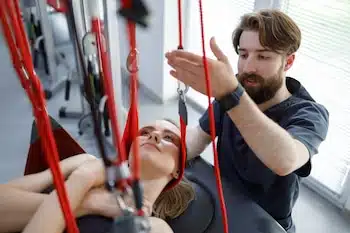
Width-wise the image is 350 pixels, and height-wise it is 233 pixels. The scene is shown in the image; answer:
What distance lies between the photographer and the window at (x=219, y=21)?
7.54 feet

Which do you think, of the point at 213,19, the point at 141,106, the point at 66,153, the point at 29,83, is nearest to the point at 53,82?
the point at 141,106

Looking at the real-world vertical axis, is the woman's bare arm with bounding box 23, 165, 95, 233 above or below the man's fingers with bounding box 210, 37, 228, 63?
below

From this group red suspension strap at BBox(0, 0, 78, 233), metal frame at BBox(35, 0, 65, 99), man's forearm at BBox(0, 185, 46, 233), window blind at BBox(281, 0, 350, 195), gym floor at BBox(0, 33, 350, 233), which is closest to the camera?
red suspension strap at BBox(0, 0, 78, 233)

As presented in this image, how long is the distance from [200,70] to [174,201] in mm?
591

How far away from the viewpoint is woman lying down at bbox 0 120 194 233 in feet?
3.37

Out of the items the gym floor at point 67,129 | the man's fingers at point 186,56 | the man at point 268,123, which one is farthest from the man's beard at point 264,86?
the gym floor at point 67,129

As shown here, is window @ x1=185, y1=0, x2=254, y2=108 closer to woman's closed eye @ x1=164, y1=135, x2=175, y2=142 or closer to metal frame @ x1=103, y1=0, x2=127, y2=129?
metal frame @ x1=103, y1=0, x2=127, y2=129

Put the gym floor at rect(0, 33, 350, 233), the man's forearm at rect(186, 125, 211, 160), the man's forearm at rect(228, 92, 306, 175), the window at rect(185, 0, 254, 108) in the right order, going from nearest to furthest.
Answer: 1. the man's forearm at rect(228, 92, 306, 175)
2. the man's forearm at rect(186, 125, 211, 160)
3. the gym floor at rect(0, 33, 350, 233)
4. the window at rect(185, 0, 254, 108)

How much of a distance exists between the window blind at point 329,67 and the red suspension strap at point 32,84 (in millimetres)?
1482

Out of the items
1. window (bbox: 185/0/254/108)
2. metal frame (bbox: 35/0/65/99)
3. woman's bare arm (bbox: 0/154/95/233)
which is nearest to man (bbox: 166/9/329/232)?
woman's bare arm (bbox: 0/154/95/233)

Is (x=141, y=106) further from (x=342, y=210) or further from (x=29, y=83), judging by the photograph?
(x=29, y=83)

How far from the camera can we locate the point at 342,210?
6.57 ft

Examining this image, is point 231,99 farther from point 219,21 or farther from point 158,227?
point 219,21

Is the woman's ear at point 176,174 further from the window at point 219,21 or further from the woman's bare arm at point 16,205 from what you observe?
the window at point 219,21
